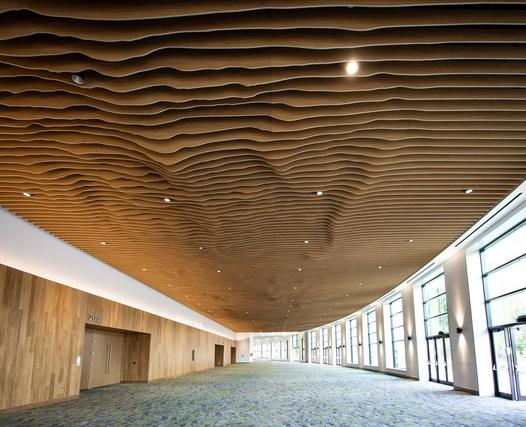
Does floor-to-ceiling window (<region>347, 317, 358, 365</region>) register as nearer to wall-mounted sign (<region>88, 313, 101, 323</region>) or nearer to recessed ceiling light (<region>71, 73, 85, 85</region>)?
wall-mounted sign (<region>88, 313, 101, 323</region>)

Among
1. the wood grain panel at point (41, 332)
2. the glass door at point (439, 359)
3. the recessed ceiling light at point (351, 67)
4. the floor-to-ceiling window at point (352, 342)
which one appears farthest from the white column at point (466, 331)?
the floor-to-ceiling window at point (352, 342)

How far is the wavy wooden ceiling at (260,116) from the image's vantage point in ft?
13.1

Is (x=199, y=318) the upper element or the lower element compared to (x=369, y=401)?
upper

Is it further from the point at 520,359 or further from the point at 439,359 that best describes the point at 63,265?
the point at 439,359

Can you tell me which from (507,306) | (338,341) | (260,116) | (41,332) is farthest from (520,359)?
(338,341)

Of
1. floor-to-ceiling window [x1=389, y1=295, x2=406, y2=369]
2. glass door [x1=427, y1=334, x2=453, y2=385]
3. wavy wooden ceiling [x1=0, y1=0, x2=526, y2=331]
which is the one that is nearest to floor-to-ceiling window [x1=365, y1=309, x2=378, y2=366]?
floor-to-ceiling window [x1=389, y1=295, x2=406, y2=369]

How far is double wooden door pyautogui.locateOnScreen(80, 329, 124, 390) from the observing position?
48.2ft

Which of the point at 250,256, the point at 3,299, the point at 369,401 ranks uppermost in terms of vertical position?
the point at 250,256

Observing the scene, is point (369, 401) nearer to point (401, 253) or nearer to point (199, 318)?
point (401, 253)

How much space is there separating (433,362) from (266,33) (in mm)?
17227

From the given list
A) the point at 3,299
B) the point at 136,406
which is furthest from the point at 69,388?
the point at 3,299

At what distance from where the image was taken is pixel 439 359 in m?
17.4

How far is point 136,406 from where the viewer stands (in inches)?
399

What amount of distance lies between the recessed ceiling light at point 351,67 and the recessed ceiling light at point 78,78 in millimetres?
2626
